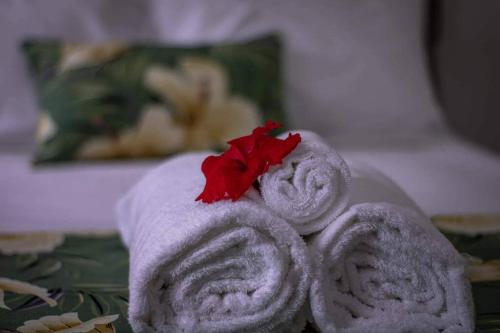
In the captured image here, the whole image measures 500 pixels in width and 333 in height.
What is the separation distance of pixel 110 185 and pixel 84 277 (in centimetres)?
47

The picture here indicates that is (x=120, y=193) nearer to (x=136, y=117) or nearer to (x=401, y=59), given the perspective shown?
(x=136, y=117)

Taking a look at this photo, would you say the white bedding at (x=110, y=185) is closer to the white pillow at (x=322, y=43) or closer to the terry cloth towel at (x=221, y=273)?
the white pillow at (x=322, y=43)

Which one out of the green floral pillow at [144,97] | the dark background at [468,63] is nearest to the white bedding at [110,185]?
the green floral pillow at [144,97]

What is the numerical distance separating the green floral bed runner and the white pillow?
2.19 feet

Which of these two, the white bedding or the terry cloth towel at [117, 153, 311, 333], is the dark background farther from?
the terry cloth towel at [117, 153, 311, 333]

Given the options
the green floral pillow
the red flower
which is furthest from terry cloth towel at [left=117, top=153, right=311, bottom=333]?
the green floral pillow

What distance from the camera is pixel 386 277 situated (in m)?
0.69

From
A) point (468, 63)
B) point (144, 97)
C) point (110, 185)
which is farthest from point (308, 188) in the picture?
point (468, 63)

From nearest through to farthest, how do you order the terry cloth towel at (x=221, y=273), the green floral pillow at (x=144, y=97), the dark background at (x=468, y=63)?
the terry cloth towel at (x=221, y=273) < the green floral pillow at (x=144, y=97) < the dark background at (x=468, y=63)

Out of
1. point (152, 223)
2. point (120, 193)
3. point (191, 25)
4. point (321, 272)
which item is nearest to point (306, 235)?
point (321, 272)

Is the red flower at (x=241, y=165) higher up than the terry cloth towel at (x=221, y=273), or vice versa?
the red flower at (x=241, y=165)

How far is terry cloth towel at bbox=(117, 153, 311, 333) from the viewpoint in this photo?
643 mm

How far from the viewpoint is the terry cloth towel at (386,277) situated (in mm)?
663

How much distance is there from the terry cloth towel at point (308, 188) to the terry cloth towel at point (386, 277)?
19 millimetres
